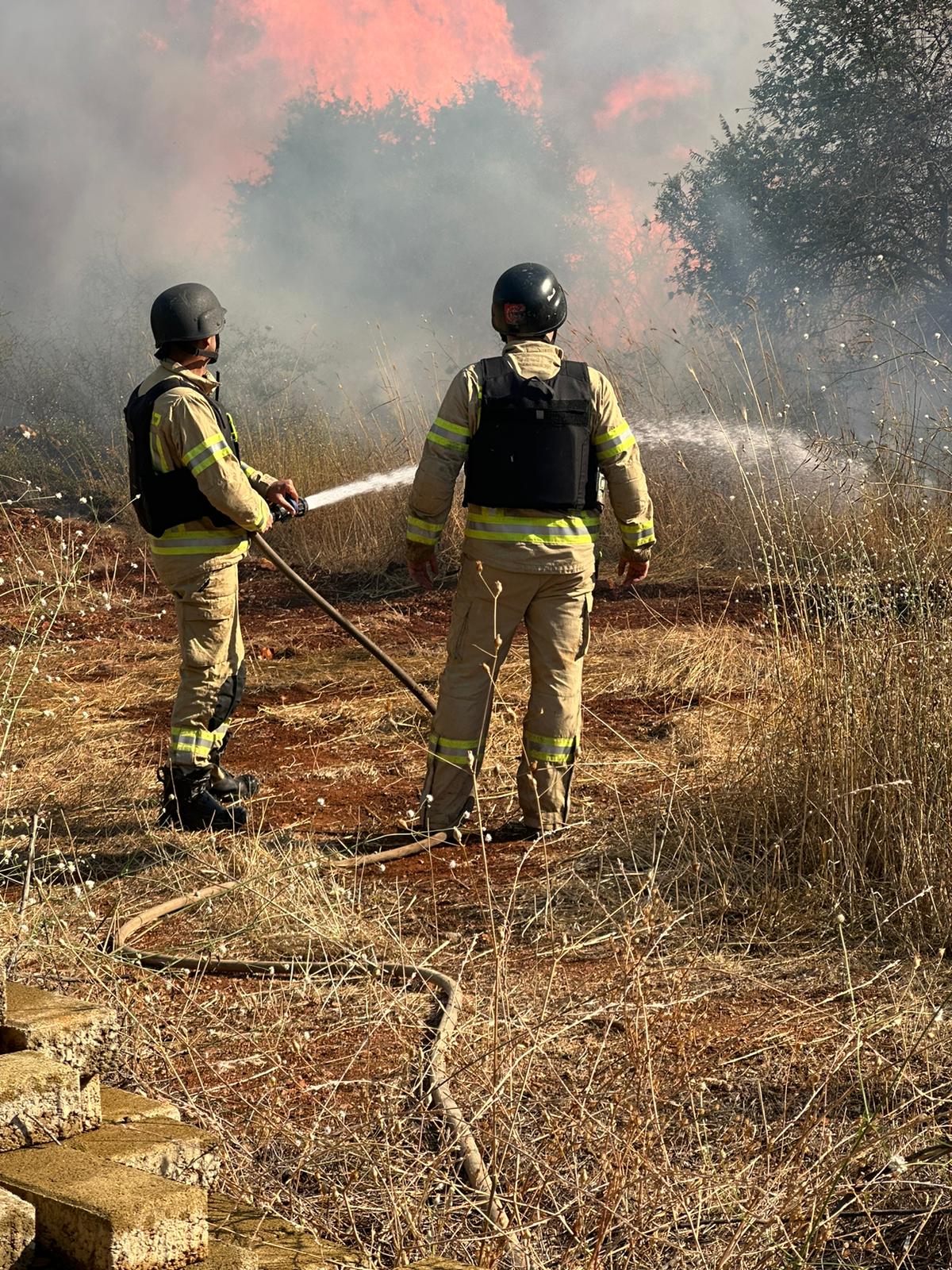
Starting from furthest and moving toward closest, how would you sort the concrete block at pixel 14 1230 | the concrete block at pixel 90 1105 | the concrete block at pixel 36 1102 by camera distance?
the concrete block at pixel 90 1105 → the concrete block at pixel 36 1102 → the concrete block at pixel 14 1230

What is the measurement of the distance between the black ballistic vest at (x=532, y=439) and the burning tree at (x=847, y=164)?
1359cm

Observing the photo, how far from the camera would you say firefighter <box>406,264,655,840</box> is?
4.56m

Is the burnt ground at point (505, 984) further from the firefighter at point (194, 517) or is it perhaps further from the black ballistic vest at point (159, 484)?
the black ballistic vest at point (159, 484)

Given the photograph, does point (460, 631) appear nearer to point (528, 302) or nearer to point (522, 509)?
point (522, 509)

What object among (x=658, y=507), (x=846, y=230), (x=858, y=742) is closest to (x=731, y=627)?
(x=658, y=507)

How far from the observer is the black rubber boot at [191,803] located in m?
4.87

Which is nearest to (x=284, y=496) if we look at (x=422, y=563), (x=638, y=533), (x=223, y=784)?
(x=422, y=563)

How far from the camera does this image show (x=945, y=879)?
141 inches

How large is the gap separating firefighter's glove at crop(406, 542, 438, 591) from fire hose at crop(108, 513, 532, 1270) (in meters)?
0.36

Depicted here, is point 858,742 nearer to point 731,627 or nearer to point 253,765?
point 253,765

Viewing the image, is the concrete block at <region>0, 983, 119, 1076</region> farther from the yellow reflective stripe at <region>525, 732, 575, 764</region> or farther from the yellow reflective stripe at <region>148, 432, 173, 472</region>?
the yellow reflective stripe at <region>148, 432, 173, 472</region>

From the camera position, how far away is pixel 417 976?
342 cm

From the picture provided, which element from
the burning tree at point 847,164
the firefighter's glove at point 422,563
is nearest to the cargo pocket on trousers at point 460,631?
the firefighter's glove at point 422,563

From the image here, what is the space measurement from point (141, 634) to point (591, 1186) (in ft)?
23.2
